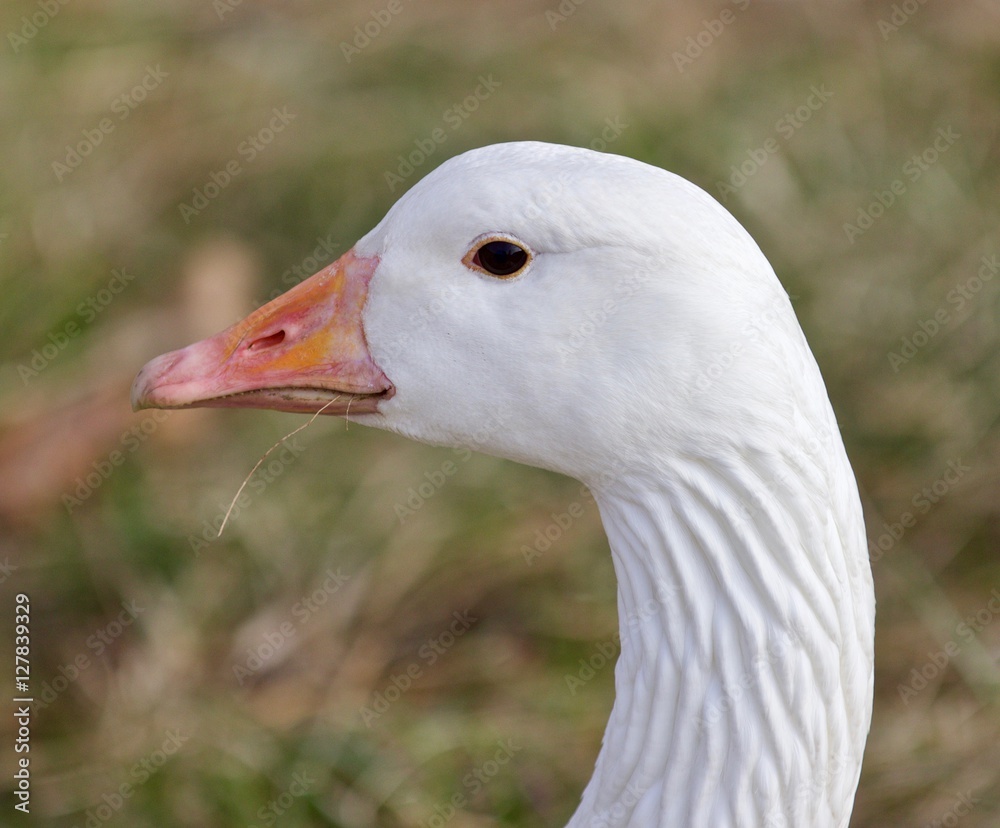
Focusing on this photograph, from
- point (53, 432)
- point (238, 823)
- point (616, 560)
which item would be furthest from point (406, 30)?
point (616, 560)

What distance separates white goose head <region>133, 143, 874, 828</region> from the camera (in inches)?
74.7

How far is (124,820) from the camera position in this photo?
366 cm

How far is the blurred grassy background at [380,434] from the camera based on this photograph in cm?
388

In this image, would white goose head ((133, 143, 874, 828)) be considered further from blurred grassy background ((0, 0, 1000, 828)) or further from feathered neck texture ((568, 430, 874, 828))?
blurred grassy background ((0, 0, 1000, 828))

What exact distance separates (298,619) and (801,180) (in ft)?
9.98

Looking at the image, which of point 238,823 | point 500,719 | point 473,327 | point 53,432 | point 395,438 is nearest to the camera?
point 473,327

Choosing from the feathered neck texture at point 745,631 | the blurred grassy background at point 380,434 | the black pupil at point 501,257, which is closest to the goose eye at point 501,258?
the black pupil at point 501,257

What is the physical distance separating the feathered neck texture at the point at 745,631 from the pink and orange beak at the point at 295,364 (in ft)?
1.79

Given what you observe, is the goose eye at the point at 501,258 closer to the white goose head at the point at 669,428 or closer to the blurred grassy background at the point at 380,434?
the white goose head at the point at 669,428

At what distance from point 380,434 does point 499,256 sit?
2762 millimetres

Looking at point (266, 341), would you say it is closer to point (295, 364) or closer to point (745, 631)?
point (295, 364)

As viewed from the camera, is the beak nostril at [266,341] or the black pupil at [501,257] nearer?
the black pupil at [501,257]

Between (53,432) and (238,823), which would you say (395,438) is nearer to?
(53,432)

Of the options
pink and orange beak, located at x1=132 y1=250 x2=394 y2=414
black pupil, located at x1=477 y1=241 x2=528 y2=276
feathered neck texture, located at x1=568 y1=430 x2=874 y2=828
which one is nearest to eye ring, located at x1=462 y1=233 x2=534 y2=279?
black pupil, located at x1=477 y1=241 x2=528 y2=276
